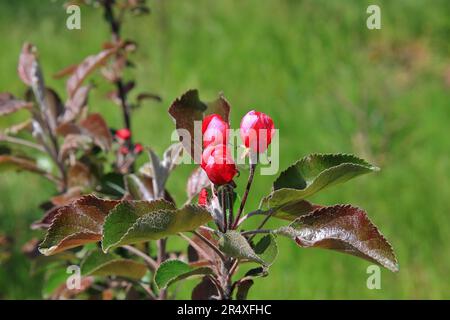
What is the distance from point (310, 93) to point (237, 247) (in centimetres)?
301

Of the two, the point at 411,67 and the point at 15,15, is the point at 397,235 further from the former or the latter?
the point at 15,15

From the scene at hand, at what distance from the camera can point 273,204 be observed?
1.07 metres

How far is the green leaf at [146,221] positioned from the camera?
974 mm

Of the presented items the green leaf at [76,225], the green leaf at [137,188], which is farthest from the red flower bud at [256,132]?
the green leaf at [137,188]

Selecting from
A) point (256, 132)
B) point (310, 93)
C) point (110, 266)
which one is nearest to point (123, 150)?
point (110, 266)

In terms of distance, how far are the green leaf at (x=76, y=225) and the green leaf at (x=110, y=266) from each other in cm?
13

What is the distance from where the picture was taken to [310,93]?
12.9 feet

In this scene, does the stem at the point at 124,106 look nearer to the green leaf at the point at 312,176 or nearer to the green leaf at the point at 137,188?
the green leaf at the point at 137,188

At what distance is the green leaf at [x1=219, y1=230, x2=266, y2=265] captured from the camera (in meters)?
0.97

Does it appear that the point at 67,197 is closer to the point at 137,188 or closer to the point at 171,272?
the point at 137,188

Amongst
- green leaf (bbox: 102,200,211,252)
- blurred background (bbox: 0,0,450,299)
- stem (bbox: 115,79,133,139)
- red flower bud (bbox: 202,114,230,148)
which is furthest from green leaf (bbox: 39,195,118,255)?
blurred background (bbox: 0,0,450,299)

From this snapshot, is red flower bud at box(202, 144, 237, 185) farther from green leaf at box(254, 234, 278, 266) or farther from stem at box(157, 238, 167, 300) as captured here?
stem at box(157, 238, 167, 300)

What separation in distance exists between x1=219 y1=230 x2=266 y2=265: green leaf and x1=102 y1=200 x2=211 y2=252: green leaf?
4cm
